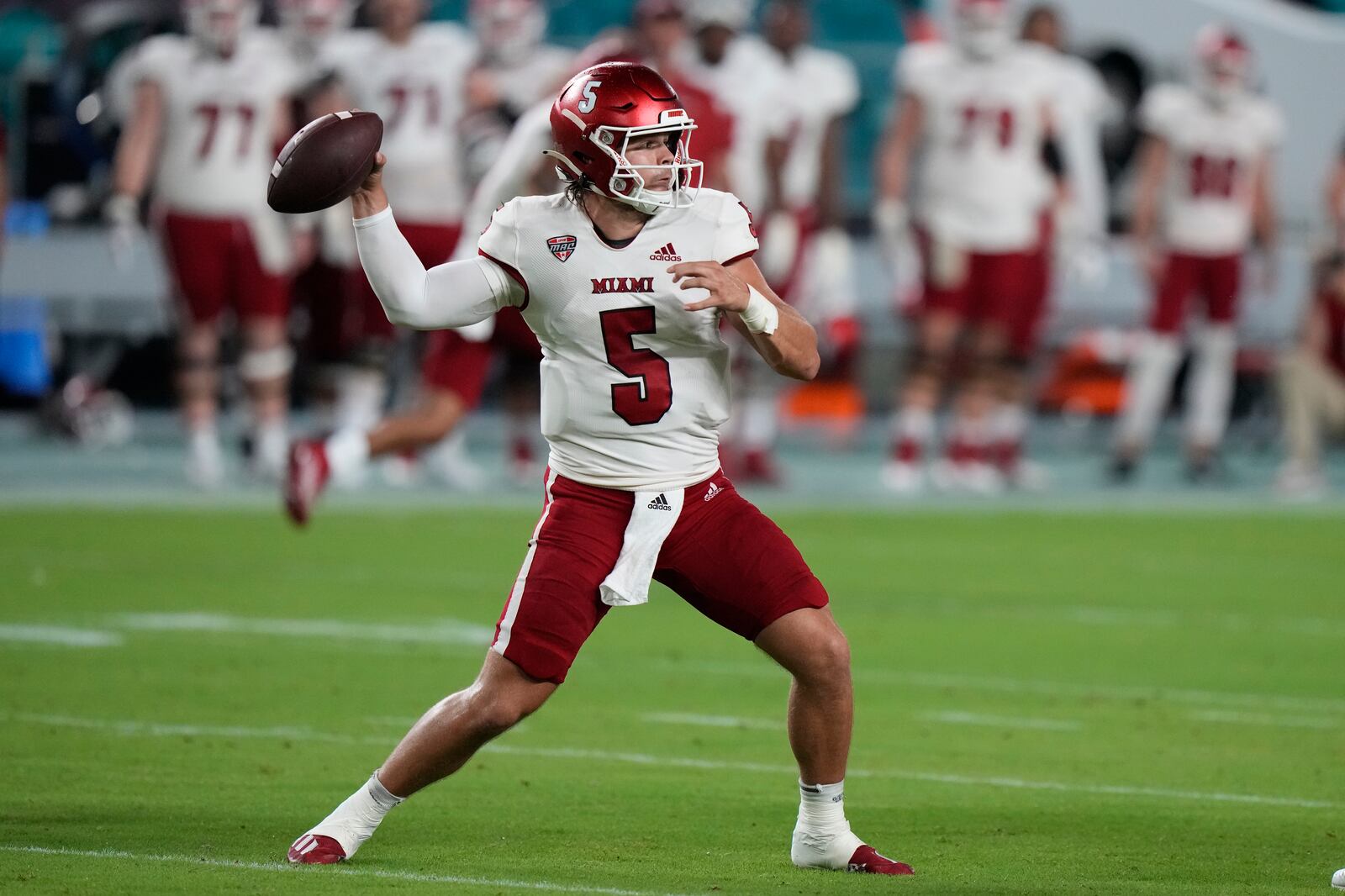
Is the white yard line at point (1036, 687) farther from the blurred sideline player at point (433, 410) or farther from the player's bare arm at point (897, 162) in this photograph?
the player's bare arm at point (897, 162)

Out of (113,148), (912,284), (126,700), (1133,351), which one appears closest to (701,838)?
(126,700)

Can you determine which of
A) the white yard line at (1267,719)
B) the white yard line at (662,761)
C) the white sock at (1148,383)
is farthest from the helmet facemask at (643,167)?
the white sock at (1148,383)

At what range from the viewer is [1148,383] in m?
13.4

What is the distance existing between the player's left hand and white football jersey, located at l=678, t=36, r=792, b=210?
26.1 ft

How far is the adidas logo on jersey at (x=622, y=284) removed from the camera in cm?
453

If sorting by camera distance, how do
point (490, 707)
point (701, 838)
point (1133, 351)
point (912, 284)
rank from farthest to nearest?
point (1133, 351) → point (912, 284) → point (701, 838) → point (490, 707)

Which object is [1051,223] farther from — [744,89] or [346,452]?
[346,452]

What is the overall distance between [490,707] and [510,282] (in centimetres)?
82

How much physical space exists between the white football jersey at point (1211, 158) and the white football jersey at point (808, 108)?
1806mm

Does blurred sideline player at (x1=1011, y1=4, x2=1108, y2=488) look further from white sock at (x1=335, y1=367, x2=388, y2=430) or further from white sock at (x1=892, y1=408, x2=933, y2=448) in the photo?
Result: white sock at (x1=335, y1=367, x2=388, y2=430)

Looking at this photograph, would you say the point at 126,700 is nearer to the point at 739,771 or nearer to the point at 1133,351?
the point at 739,771

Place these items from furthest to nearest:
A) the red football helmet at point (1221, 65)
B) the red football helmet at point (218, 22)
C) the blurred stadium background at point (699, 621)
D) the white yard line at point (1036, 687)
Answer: the red football helmet at point (1221, 65), the red football helmet at point (218, 22), the white yard line at point (1036, 687), the blurred stadium background at point (699, 621)

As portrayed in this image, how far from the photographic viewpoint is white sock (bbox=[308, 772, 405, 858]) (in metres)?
4.50

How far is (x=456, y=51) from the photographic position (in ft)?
41.1
